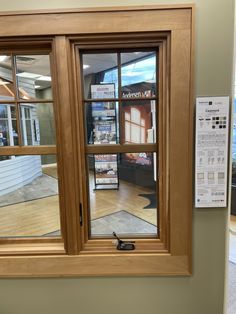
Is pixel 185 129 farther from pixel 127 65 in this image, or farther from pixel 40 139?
pixel 40 139

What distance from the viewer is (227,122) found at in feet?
4.60

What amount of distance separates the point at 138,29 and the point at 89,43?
30 centimetres

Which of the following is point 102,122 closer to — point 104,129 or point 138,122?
point 104,129

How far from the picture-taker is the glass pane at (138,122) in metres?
A: 1.53

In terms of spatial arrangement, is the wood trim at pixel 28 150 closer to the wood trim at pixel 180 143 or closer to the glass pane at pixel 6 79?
the glass pane at pixel 6 79

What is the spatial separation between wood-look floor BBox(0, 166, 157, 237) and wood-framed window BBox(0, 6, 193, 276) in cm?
1

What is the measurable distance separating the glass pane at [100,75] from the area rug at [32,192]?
26.3 inches

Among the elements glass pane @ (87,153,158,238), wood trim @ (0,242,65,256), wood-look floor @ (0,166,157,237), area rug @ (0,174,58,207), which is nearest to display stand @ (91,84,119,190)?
glass pane @ (87,153,158,238)

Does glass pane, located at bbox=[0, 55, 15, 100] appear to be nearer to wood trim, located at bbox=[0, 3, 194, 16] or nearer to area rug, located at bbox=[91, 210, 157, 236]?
wood trim, located at bbox=[0, 3, 194, 16]

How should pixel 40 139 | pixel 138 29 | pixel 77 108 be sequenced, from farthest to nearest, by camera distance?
1. pixel 40 139
2. pixel 77 108
3. pixel 138 29

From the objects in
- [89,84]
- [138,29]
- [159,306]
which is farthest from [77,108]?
[159,306]

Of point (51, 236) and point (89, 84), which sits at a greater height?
point (89, 84)

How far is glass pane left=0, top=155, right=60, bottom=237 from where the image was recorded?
1.67 metres

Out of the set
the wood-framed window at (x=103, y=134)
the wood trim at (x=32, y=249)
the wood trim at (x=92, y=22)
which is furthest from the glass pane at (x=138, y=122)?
the wood trim at (x=32, y=249)
